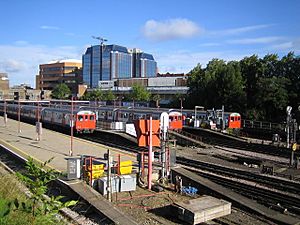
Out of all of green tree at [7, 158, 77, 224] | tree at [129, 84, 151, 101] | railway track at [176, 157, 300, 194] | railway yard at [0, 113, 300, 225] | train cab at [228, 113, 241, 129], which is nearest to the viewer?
green tree at [7, 158, 77, 224]

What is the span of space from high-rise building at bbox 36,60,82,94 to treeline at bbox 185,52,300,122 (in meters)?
93.5

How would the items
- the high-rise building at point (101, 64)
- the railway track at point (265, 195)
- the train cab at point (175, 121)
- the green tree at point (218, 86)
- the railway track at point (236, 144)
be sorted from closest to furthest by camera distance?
1. the railway track at point (265, 195)
2. the railway track at point (236, 144)
3. the train cab at point (175, 121)
4. the green tree at point (218, 86)
5. the high-rise building at point (101, 64)

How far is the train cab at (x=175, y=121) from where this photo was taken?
1545 inches

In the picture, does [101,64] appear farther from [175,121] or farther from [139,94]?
[175,121]

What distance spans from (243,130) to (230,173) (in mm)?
25110

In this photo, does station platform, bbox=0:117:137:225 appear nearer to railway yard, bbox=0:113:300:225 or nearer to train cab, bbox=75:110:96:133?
railway yard, bbox=0:113:300:225

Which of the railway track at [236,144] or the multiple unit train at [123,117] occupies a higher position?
the multiple unit train at [123,117]

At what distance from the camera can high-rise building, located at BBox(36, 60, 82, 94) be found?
145125mm

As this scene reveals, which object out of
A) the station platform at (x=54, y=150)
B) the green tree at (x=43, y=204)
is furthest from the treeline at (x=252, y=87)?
the green tree at (x=43, y=204)

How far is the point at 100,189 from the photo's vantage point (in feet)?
50.4

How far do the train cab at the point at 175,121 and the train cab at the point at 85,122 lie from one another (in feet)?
Answer: 29.5

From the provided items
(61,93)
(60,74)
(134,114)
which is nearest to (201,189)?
(134,114)

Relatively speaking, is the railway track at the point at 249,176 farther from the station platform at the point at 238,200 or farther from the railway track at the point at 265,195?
the station platform at the point at 238,200

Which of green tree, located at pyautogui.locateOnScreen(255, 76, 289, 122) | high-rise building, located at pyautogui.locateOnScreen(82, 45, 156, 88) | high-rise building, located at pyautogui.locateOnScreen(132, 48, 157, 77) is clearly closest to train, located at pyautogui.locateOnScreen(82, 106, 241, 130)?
green tree, located at pyautogui.locateOnScreen(255, 76, 289, 122)
